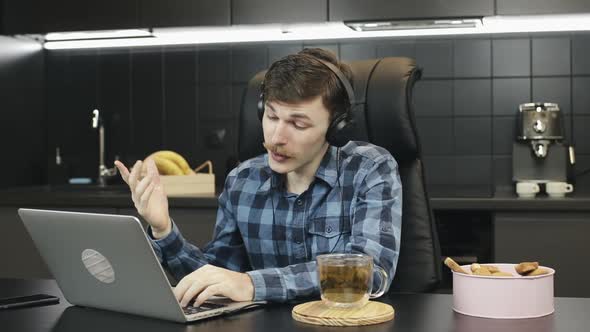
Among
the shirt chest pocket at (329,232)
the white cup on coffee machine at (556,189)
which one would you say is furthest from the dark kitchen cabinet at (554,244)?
the shirt chest pocket at (329,232)

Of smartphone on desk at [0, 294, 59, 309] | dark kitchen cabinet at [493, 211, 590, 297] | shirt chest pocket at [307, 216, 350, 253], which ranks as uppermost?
shirt chest pocket at [307, 216, 350, 253]

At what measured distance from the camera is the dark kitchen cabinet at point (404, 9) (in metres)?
3.05

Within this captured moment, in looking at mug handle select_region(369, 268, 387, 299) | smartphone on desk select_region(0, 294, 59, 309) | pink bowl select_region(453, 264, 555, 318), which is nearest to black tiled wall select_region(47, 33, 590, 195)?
mug handle select_region(369, 268, 387, 299)

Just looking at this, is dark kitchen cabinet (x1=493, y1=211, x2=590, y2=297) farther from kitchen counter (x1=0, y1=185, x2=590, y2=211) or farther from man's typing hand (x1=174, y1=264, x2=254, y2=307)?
man's typing hand (x1=174, y1=264, x2=254, y2=307)

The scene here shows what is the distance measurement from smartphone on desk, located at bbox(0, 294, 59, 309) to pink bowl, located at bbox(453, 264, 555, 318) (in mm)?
670

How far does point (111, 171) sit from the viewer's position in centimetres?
364

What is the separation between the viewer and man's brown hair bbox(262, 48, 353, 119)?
1.69m

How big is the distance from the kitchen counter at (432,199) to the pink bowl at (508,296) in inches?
58.0

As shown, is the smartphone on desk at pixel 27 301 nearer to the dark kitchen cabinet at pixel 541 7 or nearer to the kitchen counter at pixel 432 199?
the kitchen counter at pixel 432 199

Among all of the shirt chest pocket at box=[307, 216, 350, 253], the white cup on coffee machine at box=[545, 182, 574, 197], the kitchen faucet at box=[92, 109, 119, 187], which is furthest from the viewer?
the kitchen faucet at box=[92, 109, 119, 187]

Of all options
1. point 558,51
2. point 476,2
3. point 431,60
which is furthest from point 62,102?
point 558,51

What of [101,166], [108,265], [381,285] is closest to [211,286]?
[108,265]

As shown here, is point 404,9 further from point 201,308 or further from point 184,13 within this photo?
point 201,308

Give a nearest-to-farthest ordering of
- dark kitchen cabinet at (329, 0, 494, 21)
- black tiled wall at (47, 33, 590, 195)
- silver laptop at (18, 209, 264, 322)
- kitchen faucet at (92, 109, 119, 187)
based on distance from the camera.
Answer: silver laptop at (18, 209, 264, 322), dark kitchen cabinet at (329, 0, 494, 21), black tiled wall at (47, 33, 590, 195), kitchen faucet at (92, 109, 119, 187)
